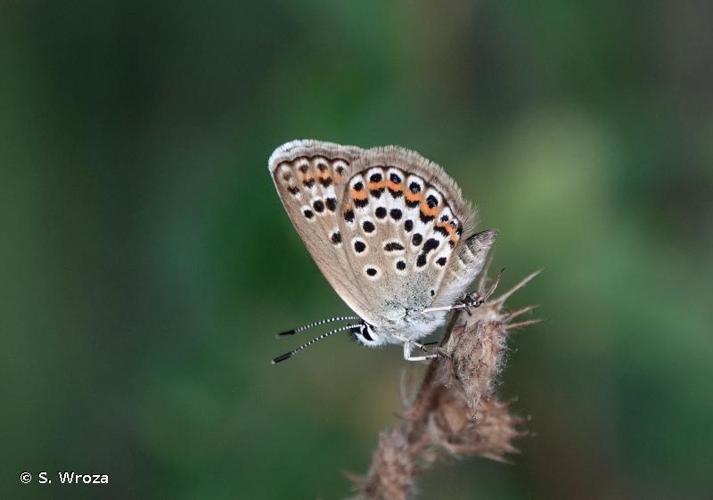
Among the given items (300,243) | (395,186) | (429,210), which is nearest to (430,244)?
(429,210)

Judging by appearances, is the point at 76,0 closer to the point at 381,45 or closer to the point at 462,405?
the point at 381,45

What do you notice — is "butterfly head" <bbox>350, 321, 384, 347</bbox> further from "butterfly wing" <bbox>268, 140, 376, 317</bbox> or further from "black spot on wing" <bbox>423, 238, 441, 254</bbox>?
"black spot on wing" <bbox>423, 238, 441, 254</bbox>

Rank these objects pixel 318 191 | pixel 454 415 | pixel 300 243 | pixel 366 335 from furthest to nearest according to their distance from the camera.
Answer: pixel 300 243 → pixel 366 335 → pixel 318 191 → pixel 454 415

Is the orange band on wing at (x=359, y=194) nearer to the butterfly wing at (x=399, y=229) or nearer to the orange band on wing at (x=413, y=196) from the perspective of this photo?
the butterfly wing at (x=399, y=229)

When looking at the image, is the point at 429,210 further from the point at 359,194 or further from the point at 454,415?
the point at 454,415

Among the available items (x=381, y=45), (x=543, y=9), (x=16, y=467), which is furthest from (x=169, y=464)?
(x=543, y=9)
